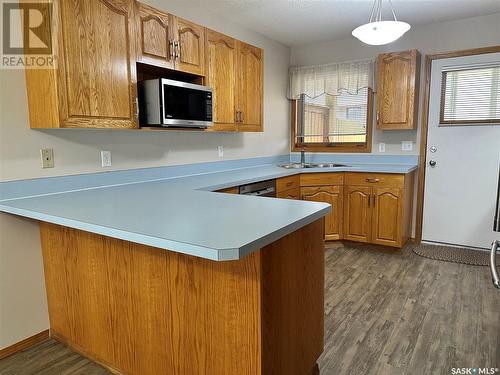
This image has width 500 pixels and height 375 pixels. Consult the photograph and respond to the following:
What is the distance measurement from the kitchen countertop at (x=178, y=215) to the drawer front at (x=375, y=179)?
211 cm

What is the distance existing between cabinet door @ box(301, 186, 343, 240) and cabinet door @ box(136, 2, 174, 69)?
2.00m

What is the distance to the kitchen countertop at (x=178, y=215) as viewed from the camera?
1.13m

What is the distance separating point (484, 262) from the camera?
132 inches

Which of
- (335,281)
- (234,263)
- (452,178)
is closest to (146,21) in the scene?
(234,263)

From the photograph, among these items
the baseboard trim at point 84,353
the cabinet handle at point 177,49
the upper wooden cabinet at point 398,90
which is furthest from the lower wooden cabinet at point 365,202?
the baseboard trim at point 84,353

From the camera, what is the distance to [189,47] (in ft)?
8.48

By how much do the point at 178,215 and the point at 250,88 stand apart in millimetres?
2089

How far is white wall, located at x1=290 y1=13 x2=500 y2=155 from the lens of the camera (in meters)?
3.51

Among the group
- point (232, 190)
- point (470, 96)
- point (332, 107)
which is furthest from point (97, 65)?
point (470, 96)

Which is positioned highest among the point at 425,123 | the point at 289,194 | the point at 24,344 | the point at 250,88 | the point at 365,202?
the point at 250,88

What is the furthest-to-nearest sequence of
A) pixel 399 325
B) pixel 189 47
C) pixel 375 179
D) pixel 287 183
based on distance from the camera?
1. pixel 375 179
2. pixel 287 183
3. pixel 189 47
4. pixel 399 325

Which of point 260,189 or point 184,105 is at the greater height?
point 184,105

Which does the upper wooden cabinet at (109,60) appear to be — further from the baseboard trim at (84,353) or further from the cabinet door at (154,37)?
the baseboard trim at (84,353)

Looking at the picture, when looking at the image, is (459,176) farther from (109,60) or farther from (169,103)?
(109,60)
